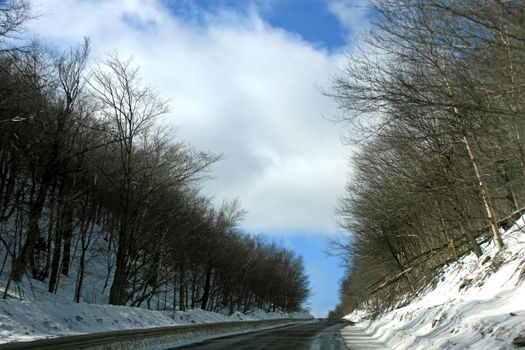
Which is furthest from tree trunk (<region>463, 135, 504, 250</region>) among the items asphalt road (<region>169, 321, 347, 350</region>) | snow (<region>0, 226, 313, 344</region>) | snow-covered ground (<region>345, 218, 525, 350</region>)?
snow (<region>0, 226, 313, 344</region>)

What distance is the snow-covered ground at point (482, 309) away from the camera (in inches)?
315

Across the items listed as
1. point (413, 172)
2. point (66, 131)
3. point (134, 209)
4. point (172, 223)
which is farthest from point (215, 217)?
point (413, 172)

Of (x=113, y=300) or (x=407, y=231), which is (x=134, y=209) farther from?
(x=407, y=231)

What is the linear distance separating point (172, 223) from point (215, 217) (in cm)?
1800

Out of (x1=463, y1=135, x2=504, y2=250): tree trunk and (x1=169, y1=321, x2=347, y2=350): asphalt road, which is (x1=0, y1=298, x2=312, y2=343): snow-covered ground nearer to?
(x1=169, y1=321, x2=347, y2=350): asphalt road

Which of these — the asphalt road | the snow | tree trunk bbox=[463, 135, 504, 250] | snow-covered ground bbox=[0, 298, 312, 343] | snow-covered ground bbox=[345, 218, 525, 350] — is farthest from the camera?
the asphalt road

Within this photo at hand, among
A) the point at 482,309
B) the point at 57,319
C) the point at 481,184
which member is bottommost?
the point at 482,309

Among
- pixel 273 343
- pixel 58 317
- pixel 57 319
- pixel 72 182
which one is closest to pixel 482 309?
pixel 273 343

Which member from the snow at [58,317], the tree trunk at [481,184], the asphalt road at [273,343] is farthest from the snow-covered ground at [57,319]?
the tree trunk at [481,184]

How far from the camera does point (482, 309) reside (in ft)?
33.9

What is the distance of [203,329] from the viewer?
2322 cm

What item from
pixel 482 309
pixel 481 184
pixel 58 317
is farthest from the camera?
pixel 58 317

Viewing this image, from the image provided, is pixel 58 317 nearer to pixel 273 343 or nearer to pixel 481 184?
pixel 273 343

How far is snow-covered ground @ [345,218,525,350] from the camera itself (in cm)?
801
